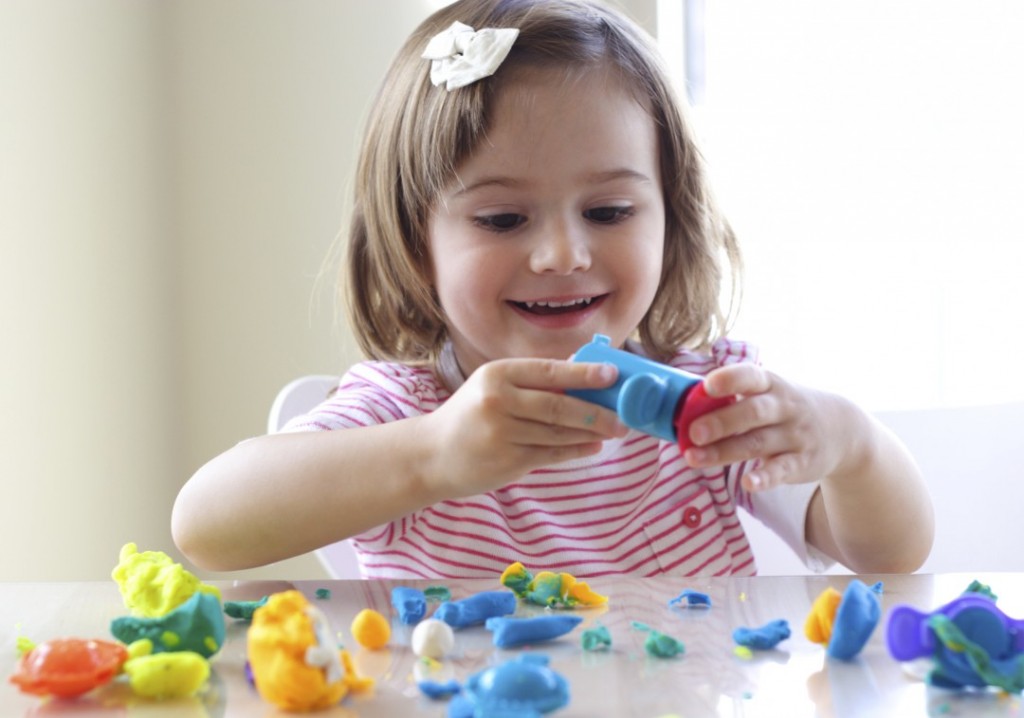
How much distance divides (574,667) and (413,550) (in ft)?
1.45

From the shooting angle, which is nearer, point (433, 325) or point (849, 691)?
point (849, 691)

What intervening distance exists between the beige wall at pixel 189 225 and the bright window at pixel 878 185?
0.33 m

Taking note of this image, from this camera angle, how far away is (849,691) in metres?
0.43

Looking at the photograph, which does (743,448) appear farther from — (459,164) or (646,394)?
(459,164)

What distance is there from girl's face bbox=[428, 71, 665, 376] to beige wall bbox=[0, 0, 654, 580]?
2.67 feet

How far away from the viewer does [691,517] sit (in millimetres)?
901

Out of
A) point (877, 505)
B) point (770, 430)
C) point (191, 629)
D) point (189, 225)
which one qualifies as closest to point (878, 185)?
point (189, 225)

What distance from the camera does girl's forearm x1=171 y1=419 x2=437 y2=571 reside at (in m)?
0.69

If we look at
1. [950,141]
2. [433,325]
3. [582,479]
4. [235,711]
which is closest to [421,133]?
[433,325]

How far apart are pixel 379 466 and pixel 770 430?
0.23m

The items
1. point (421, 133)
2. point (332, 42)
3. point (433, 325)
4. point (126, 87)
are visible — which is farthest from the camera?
point (332, 42)

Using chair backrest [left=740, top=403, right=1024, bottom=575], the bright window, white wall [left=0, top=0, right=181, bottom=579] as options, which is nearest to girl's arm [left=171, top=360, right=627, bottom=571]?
chair backrest [left=740, top=403, right=1024, bottom=575]

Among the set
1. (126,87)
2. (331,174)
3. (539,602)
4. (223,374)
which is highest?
(126,87)

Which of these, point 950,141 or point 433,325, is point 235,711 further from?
point 950,141
